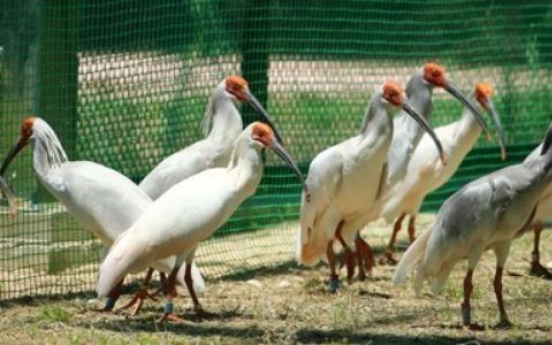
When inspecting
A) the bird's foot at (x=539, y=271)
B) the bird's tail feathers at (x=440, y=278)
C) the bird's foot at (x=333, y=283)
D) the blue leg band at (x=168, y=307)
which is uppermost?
the bird's tail feathers at (x=440, y=278)

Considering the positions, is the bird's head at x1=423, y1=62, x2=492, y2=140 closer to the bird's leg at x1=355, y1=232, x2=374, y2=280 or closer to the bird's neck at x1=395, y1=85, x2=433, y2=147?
the bird's neck at x1=395, y1=85, x2=433, y2=147

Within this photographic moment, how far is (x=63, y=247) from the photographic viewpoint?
416 inches

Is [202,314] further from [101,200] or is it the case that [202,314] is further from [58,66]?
[58,66]

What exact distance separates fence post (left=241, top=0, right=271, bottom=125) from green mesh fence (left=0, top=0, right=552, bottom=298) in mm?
11

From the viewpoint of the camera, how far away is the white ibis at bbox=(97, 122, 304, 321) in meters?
8.59

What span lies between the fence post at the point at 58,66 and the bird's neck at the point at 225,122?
997 mm

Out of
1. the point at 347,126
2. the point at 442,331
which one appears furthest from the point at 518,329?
the point at 347,126

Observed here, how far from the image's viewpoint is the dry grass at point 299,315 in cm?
854

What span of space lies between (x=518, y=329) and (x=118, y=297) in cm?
261

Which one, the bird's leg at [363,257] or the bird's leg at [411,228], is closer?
the bird's leg at [363,257]

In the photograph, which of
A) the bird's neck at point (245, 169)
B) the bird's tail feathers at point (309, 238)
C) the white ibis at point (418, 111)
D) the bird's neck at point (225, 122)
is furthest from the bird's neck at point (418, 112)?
the bird's neck at point (245, 169)

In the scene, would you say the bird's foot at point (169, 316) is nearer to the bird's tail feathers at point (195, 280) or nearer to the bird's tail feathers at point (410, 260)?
the bird's tail feathers at point (195, 280)

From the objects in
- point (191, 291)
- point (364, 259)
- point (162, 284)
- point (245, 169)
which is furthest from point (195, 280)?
point (364, 259)

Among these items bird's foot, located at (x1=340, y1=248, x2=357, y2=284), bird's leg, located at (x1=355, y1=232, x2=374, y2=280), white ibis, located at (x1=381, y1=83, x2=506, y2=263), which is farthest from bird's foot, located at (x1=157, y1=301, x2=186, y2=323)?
white ibis, located at (x1=381, y1=83, x2=506, y2=263)
